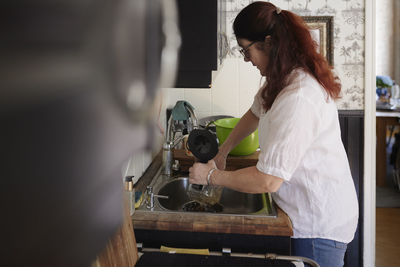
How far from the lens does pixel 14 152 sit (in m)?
0.07

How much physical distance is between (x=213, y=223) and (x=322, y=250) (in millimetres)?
392

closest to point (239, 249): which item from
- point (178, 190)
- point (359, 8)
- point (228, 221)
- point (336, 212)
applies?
point (228, 221)

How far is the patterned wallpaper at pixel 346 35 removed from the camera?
258 centimetres

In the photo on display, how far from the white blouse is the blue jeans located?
0.8 inches

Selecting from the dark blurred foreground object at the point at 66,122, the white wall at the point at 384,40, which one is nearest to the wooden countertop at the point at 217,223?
the dark blurred foreground object at the point at 66,122

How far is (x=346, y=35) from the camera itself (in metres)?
2.60

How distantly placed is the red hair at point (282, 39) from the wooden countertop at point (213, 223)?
0.47m

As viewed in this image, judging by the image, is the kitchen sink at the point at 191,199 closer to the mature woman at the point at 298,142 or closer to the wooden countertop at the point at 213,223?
the wooden countertop at the point at 213,223

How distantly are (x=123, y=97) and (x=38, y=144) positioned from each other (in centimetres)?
5

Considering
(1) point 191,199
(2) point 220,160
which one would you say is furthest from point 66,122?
(1) point 191,199

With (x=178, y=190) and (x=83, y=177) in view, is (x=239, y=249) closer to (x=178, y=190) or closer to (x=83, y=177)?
(x=178, y=190)

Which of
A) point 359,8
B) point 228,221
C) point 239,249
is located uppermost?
point 359,8

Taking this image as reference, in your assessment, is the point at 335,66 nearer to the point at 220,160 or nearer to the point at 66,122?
the point at 220,160

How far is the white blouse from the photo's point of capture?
1111 millimetres
